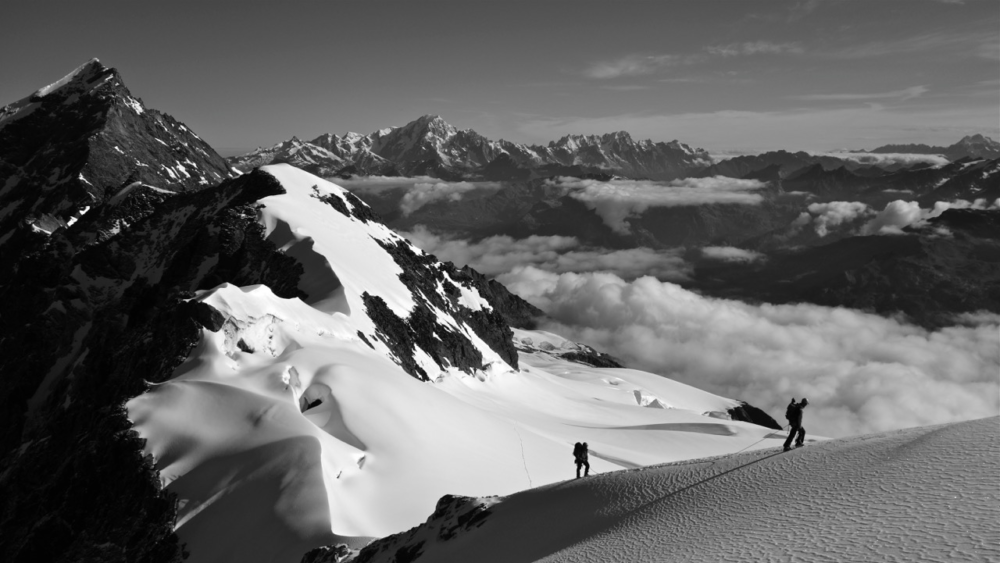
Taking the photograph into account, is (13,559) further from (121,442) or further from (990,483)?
(990,483)

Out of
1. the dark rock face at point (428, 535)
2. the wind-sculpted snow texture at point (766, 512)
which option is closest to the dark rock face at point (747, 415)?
the dark rock face at point (428, 535)

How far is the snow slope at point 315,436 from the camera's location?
33875mm

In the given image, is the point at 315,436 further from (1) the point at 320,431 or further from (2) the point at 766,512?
(2) the point at 766,512

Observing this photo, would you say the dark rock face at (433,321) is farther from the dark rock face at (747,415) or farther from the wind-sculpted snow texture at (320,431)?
the dark rock face at (747,415)

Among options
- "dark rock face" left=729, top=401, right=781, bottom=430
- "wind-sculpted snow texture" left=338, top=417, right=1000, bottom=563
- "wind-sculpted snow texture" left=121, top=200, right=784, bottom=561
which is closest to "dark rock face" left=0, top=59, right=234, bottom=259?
"wind-sculpted snow texture" left=121, top=200, right=784, bottom=561

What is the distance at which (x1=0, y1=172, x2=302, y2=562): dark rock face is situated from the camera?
3847 centimetres

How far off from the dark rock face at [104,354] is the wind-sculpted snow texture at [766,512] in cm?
1969

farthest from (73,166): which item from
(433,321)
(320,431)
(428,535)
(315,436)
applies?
(428,535)

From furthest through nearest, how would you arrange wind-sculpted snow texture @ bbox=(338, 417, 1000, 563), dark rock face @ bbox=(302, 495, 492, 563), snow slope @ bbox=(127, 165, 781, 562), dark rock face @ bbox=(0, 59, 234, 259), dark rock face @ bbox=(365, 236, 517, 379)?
dark rock face @ bbox=(0, 59, 234, 259) < dark rock face @ bbox=(365, 236, 517, 379) < snow slope @ bbox=(127, 165, 781, 562) < dark rock face @ bbox=(302, 495, 492, 563) < wind-sculpted snow texture @ bbox=(338, 417, 1000, 563)

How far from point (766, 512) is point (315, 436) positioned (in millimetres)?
27479

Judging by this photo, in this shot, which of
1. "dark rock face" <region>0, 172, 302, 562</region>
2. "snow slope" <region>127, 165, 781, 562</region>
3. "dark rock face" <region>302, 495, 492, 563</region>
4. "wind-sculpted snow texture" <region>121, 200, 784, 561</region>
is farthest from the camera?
"dark rock face" <region>0, 172, 302, 562</region>

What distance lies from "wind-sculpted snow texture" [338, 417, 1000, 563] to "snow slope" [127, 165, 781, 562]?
30.1ft

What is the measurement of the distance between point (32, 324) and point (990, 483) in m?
110

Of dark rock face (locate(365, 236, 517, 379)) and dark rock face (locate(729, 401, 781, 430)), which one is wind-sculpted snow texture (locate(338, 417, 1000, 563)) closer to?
dark rock face (locate(365, 236, 517, 379))
